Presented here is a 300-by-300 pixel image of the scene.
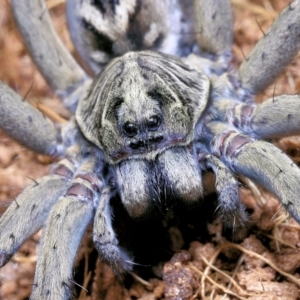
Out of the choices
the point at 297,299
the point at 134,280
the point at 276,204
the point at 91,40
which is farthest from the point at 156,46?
the point at 297,299

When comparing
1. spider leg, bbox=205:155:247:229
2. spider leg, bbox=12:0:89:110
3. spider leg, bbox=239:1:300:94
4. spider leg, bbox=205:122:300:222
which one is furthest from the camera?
spider leg, bbox=12:0:89:110

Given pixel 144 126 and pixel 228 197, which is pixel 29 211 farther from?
pixel 228 197

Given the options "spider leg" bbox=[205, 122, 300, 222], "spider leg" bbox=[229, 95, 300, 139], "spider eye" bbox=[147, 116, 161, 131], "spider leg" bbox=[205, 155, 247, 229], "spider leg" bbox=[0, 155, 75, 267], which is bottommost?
"spider leg" bbox=[0, 155, 75, 267]

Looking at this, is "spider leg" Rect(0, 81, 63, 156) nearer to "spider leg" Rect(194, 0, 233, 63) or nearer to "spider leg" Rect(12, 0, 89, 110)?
"spider leg" Rect(12, 0, 89, 110)

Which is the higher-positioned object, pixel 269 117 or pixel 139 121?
pixel 269 117

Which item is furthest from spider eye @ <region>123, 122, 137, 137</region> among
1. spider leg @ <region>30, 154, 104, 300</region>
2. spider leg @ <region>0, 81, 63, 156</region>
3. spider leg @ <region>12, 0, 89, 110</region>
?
spider leg @ <region>12, 0, 89, 110</region>

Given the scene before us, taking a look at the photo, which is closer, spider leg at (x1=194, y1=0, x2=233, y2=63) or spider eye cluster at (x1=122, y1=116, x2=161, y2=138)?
spider eye cluster at (x1=122, y1=116, x2=161, y2=138)

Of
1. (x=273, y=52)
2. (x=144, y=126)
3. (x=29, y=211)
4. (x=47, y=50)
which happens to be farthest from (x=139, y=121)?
(x=47, y=50)
